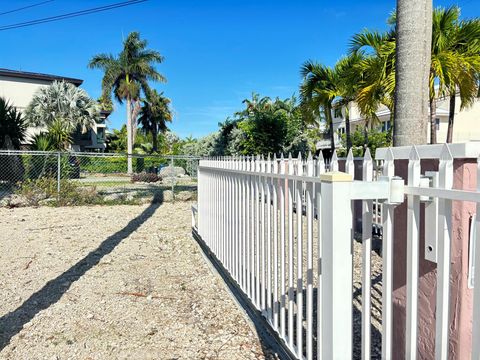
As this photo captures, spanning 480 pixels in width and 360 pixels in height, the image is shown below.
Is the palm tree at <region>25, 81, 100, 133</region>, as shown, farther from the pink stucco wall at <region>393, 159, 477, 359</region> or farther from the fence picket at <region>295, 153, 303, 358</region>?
the pink stucco wall at <region>393, 159, 477, 359</region>

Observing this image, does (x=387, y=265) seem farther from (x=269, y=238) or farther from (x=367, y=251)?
(x=269, y=238)

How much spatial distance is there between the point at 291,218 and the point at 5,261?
16.3ft

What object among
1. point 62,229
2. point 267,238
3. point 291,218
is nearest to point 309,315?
point 291,218

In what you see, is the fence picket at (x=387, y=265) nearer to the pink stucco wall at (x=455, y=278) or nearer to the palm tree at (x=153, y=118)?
the pink stucco wall at (x=455, y=278)

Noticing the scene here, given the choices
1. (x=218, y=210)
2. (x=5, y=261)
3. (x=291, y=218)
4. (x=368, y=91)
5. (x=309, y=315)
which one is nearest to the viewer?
(x=309, y=315)

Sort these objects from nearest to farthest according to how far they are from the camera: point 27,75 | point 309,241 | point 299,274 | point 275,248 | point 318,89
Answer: point 309,241
point 299,274
point 275,248
point 318,89
point 27,75

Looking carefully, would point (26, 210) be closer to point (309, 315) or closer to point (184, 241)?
point (184, 241)

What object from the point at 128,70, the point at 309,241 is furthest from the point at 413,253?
the point at 128,70

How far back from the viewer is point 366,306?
5.99 ft

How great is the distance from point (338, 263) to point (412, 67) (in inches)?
96.4

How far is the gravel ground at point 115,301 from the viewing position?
10.3 ft

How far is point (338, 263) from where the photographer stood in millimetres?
1686

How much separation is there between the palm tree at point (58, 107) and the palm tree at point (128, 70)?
Answer: 2.49m

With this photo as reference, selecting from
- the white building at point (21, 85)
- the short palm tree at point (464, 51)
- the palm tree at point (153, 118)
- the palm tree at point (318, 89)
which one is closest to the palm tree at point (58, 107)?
the white building at point (21, 85)
